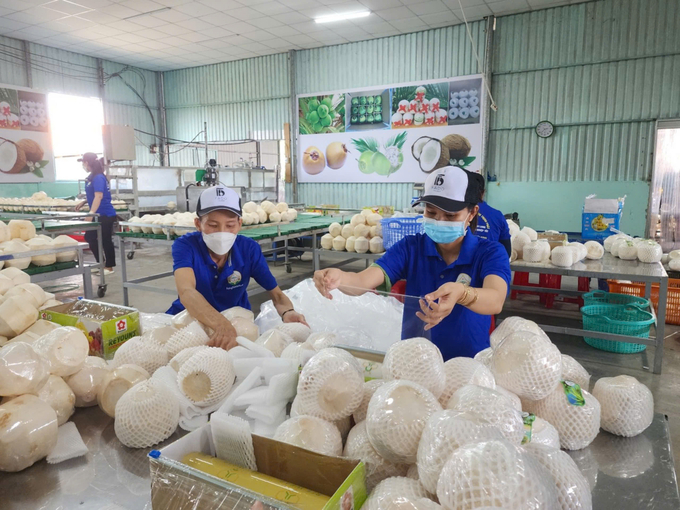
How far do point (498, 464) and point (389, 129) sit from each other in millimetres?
9735

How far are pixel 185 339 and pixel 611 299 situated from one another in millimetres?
4601

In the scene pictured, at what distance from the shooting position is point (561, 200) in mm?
8617

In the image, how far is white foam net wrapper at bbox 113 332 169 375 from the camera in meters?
1.51

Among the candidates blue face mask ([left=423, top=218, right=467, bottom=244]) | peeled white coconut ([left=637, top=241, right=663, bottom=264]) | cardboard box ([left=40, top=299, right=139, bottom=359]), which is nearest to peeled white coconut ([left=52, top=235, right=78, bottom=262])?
cardboard box ([left=40, top=299, right=139, bottom=359])

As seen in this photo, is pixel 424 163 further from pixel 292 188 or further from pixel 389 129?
pixel 292 188

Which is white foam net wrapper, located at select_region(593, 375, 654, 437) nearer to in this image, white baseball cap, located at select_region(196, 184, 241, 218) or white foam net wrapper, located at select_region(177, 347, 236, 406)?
white foam net wrapper, located at select_region(177, 347, 236, 406)

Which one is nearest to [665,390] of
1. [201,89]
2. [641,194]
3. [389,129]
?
[641,194]

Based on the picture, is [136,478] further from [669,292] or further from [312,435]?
[669,292]

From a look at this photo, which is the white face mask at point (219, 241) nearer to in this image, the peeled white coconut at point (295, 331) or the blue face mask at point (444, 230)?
the peeled white coconut at point (295, 331)

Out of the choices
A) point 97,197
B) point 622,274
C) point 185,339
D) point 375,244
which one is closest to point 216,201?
point 185,339

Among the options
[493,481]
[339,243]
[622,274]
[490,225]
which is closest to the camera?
[493,481]

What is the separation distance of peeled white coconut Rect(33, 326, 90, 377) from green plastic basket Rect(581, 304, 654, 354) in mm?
4158

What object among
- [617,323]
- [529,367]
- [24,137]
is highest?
[24,137]

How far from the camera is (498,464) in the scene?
0.70 meters
